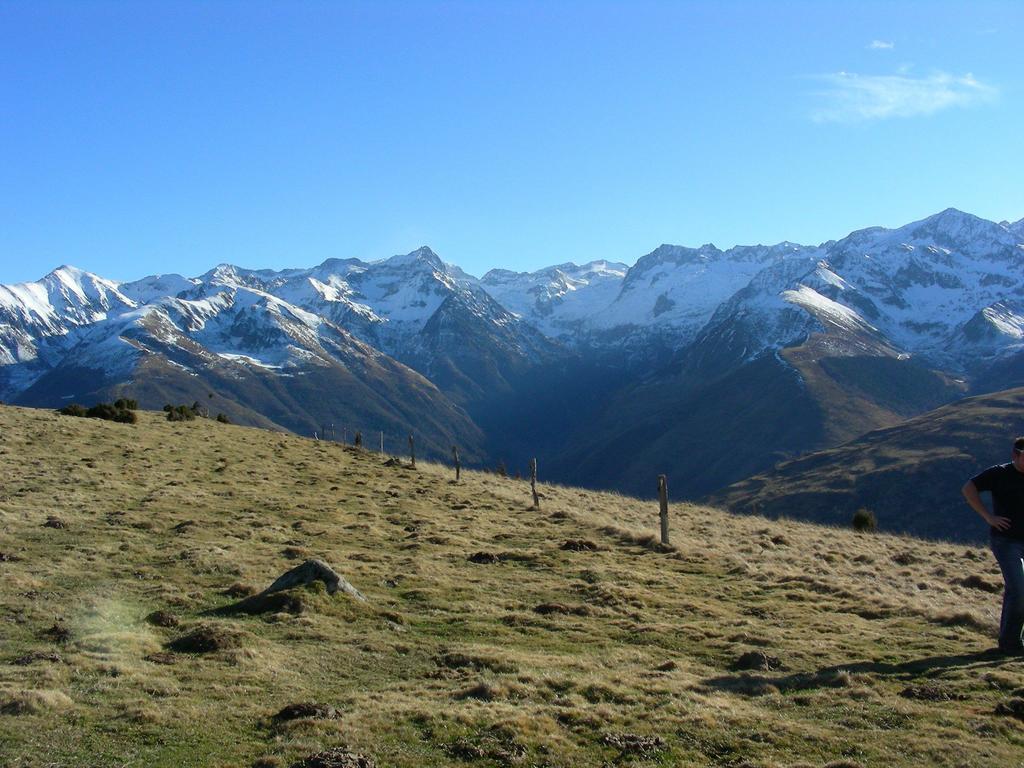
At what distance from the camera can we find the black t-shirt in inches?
591

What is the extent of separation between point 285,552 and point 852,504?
15383 centimetres

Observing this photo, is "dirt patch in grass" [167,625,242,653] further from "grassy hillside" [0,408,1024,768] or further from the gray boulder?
the gray boulder

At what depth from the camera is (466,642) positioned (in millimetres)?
17641

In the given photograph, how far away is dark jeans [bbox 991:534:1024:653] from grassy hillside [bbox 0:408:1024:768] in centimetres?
106

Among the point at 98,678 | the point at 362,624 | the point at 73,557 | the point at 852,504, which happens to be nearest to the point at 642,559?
the point at 362,624

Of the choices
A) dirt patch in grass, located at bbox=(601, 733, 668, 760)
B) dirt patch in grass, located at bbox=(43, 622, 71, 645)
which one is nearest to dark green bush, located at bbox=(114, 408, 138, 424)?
dirt patch in grass, located at bbox=(43, 622, 71, 645)

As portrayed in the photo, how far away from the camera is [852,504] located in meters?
161

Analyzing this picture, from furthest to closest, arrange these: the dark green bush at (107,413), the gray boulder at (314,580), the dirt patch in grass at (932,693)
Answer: the dark green bush at (107,413), the gray boulder at (314,580), the dirt patch in grass at (932,693)

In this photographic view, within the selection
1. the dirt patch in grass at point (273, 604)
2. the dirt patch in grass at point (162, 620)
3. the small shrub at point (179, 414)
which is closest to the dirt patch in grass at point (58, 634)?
the dirt patch in grass at point (162, 620)

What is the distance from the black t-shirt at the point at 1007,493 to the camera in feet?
49.3

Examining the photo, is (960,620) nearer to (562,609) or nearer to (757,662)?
(757,662)

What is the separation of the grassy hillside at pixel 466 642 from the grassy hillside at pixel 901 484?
116769mm

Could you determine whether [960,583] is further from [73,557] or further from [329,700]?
[73,557]

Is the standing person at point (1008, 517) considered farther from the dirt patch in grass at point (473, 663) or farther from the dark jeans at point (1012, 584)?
the dirt patch in grass at point (473, 663)
